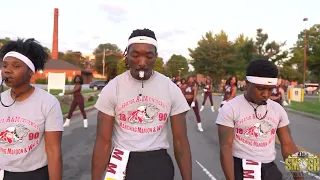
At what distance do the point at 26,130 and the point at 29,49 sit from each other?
627mm

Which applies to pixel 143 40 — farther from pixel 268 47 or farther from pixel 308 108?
pixel 268 47

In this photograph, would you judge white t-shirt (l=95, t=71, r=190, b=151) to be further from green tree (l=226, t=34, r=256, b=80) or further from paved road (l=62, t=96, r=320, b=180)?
green tree (l=226, t=34, r=256, b=80)

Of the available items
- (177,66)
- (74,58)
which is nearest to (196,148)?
(74,58)

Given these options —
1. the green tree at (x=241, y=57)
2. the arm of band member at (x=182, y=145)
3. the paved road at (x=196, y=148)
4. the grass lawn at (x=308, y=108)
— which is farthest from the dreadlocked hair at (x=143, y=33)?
the green tree at (x=241, y=57)

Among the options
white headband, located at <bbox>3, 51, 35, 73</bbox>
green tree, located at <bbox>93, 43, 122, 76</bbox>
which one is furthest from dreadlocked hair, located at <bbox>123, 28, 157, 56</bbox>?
green tree, located at <bbox>93, 43, 122, 76</bbox>

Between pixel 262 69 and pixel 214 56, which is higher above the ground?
pixel 214 56

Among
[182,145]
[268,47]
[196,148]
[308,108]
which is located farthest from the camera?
[268,47]

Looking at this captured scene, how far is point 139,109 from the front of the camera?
240cm

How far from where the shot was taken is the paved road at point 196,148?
233 inches

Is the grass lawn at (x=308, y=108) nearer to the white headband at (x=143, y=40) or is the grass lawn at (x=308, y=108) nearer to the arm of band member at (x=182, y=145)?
the arm of band member at (x=182, y=145)

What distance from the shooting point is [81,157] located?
23.3 feet

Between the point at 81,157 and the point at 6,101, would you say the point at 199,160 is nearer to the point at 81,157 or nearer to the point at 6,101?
the point at 81,157

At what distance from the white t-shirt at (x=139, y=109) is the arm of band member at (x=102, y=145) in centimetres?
4

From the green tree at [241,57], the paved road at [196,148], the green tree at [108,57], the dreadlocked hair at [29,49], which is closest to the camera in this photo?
the dreadlocked hair at [29,49]
